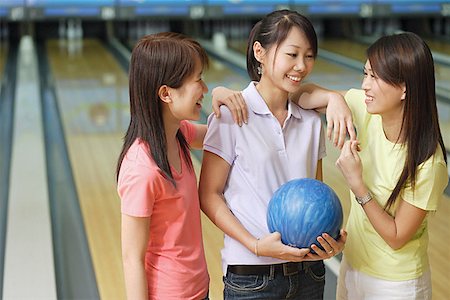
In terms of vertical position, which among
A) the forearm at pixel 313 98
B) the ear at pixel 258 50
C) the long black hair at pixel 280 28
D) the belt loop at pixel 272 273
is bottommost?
the belt loop at pixel 272 273

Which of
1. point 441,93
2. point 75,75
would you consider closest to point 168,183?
point 441,93

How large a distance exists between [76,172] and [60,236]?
77 cm

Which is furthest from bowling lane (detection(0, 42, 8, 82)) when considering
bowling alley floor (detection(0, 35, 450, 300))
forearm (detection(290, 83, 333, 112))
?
forearm (detection(290, 83, 333, 112))

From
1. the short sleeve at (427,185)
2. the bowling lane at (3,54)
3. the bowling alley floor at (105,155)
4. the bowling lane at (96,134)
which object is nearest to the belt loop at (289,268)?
the short sleeve at (427,185)

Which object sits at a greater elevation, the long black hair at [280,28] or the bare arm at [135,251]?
the long black hair at [280,28]

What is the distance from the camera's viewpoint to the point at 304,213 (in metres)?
1.41

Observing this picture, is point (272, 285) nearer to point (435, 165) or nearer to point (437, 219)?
point (435, 165)

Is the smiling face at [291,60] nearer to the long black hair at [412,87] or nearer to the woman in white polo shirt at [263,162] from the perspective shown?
the woman in white polo shirt at [263,162]

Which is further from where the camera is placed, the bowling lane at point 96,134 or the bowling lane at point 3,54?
the bowling lane at point 3,54

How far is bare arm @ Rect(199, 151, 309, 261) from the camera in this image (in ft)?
4.81

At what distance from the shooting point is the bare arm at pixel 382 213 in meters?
1.47

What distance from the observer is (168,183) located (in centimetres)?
142

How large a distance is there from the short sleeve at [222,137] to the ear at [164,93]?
0.13 metres

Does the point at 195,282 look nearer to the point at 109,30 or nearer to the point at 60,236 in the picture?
the point at 60,236
